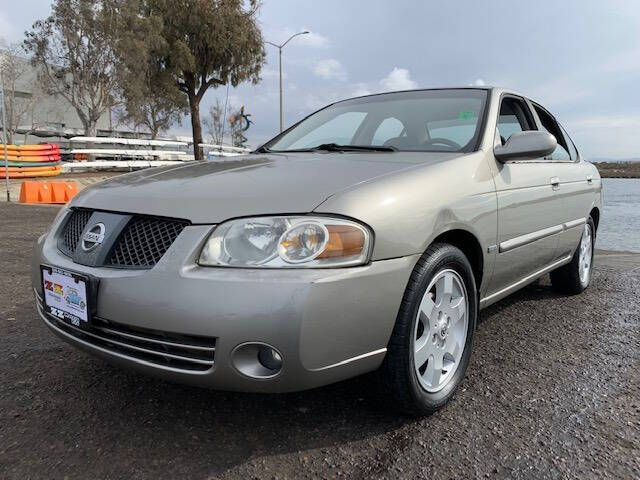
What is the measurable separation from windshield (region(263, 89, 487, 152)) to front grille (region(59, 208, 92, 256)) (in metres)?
1.32

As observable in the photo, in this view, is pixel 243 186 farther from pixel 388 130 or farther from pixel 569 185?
pixel 569 185

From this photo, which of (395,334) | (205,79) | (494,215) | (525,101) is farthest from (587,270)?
(205,79)

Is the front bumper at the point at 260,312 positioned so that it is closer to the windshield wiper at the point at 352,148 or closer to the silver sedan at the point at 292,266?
the silver sedan at the point at 292,266

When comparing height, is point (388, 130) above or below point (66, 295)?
above

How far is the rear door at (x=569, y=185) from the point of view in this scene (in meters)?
3.47

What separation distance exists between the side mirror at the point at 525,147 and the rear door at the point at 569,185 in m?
0.80

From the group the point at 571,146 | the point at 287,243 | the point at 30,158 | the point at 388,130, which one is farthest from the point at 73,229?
the point at 30,158

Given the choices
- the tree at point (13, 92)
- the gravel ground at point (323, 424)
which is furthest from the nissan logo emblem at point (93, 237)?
the tree at point (13, 92)

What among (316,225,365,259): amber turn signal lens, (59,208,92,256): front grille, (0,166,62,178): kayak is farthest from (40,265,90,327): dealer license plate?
(0,166,62,178): kayak

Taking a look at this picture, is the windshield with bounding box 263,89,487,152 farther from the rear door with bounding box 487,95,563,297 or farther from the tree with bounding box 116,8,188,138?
the tree with bounding box 116,8,188,138

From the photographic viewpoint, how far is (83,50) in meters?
25.7

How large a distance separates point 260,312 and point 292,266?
0.60ft

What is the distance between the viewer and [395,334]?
6.28 feet

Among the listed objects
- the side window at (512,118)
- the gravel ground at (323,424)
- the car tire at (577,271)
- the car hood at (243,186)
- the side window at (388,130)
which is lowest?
the gravel ground at (323,424)
